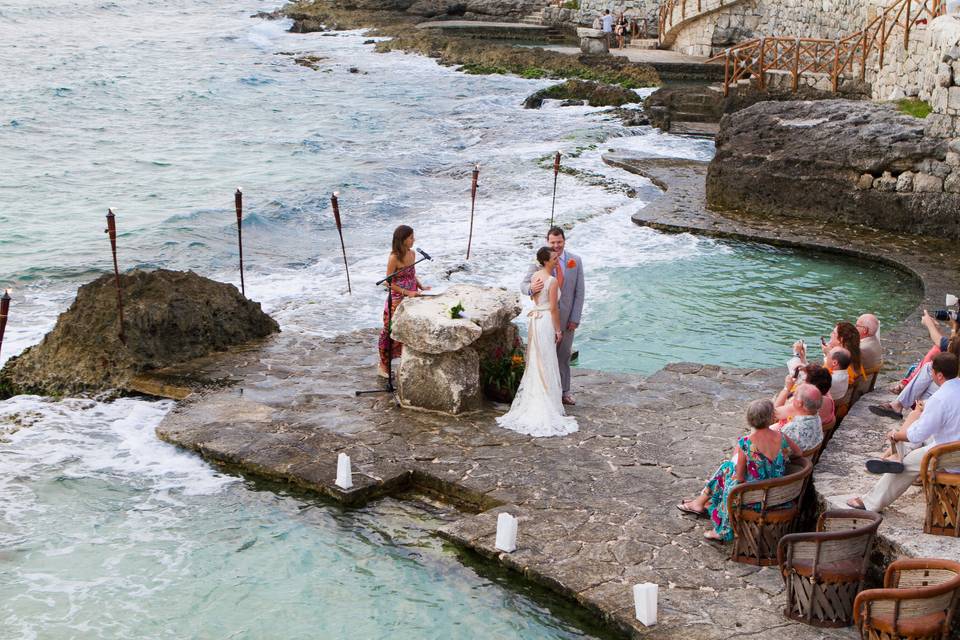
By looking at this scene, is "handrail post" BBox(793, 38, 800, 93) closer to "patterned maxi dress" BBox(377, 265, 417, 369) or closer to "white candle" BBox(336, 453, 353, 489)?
"patterned maxi dress" BBox(377, 265, 417, 369)

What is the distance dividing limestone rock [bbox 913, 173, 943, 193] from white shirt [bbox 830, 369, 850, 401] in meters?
10.6

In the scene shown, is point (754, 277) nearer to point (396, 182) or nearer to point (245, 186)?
point (396, 182)

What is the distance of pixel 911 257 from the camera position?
662 inches

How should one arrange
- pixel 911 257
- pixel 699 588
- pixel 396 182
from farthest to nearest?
pixel 396 182
pixel 911 257
pixel 699 588

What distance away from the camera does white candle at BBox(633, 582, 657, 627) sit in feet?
21.8

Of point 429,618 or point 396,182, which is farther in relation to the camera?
point 396,182

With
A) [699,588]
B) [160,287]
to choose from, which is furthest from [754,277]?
[699,588]

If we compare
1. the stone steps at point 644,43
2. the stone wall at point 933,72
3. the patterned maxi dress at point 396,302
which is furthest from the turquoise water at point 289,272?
the stone steps at point 644,43

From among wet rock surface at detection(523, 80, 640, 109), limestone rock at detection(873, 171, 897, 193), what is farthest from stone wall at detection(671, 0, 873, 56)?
limestone rock at detection(873, 171, 897, 193)

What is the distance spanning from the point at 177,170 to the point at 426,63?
2246 centimetres

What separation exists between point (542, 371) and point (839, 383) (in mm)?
2614

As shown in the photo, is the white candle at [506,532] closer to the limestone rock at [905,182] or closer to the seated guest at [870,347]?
the seated guest at [870,347]

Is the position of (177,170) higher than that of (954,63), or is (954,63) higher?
(954,63)

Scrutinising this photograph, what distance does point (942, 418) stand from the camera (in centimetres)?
712
